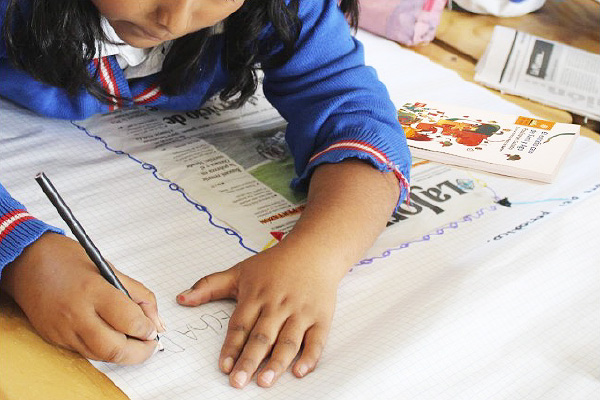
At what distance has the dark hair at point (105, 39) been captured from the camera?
0.71 metres

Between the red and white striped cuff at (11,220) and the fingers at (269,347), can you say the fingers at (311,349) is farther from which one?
the red and white striped cuff at (11,220)

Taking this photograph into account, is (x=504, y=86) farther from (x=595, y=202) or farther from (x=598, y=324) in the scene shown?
(x=598, y=324)

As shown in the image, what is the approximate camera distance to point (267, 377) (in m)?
0.54

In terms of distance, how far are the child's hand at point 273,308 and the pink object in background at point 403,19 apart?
0.63 m

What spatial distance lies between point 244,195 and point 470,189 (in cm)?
24

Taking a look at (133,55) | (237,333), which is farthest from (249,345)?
(133,55)

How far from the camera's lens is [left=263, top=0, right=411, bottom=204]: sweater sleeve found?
751 millimetres

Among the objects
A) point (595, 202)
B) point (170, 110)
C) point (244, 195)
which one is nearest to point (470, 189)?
point (595, 202)

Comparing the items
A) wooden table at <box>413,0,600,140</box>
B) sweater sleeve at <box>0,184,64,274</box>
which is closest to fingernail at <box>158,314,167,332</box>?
sweater sleeve at <box>0,184,64,274</box>

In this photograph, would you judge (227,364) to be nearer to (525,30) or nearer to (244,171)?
(244,171)

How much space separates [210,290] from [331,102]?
27 centimetres

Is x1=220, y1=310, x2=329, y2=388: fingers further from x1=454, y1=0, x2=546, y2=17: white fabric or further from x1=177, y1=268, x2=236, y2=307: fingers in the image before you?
x1=454, y1=0, x2=546, y2=17: white fabric

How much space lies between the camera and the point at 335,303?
630 millimetres

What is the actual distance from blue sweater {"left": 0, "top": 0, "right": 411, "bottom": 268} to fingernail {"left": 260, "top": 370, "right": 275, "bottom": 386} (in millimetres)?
252
